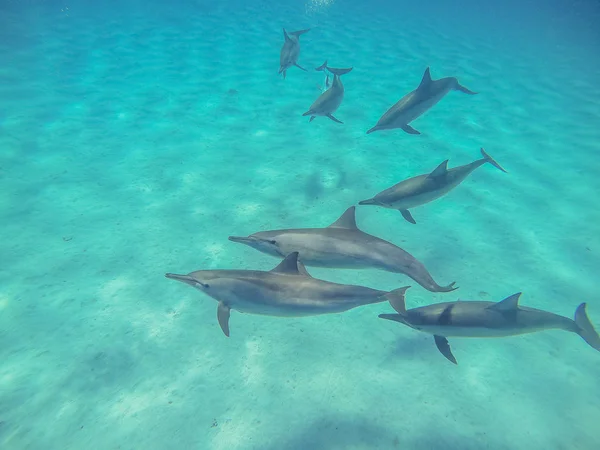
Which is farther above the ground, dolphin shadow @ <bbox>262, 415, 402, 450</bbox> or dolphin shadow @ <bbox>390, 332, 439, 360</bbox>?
dolphin shadow @ <bbox>390, 332, 439, 360</bbox>

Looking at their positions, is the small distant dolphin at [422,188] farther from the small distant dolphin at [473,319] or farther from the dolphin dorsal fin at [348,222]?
the small distant dolphin at [473,319]

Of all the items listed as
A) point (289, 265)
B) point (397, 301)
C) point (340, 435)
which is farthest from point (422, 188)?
point (340, 435)

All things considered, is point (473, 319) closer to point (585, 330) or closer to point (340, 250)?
point (340, 250)

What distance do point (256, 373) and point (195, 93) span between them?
10457mm

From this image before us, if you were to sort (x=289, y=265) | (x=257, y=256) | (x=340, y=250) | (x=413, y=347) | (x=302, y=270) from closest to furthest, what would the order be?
(x=289, y=265) → (x=302, y=270) → (x=340, y=250) → (x=413, y=347) → (x=257, y=256)

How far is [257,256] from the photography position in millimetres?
5750

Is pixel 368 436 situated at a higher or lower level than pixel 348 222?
lower

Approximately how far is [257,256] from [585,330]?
4.40 metres

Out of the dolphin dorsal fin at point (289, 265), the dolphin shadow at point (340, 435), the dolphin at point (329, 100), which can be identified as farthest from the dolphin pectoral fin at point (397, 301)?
the dolphin at point (329, 100)

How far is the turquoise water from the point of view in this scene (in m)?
3.77

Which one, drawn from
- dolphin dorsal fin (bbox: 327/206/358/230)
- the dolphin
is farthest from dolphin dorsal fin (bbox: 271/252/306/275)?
the dolphin

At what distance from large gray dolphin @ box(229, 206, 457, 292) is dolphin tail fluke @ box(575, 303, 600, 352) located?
5.07ft

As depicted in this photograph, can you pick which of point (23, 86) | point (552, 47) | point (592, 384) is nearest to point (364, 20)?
point (552, 47)

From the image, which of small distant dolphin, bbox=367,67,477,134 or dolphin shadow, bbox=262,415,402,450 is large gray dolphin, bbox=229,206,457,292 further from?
small distant dolphin, bbox=367,67,477,134
